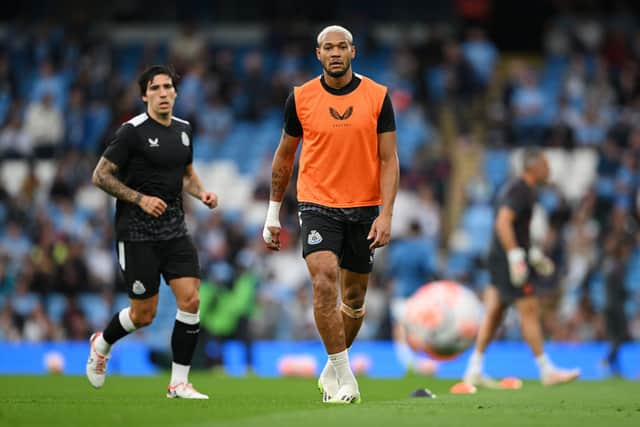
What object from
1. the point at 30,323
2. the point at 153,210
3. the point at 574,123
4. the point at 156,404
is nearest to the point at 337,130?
the point at 153,210

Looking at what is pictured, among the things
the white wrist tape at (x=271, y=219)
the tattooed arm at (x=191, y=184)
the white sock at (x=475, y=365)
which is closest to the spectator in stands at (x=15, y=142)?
the white sock at (x=475, y=365)

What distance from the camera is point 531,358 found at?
1827 cm

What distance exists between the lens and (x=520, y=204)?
44.4 feet

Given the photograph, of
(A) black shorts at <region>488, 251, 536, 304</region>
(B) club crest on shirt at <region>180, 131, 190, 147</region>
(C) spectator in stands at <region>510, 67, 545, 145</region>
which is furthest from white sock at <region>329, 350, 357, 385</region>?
(C) spectator in stands at <region>510, 67, 545, 145</region>

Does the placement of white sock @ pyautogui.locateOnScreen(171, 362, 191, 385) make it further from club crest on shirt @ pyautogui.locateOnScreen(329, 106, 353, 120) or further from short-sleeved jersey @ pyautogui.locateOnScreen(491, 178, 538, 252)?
short-sleeved jersey @ pyautogui.locateOnScreen(491, 178, 538, 252)

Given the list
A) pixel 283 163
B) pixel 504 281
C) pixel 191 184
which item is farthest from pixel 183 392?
pixel 504 281

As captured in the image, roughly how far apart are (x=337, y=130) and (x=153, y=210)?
1658 millimetres

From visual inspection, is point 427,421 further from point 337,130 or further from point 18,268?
point 18,268

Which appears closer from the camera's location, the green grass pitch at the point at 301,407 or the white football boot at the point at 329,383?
the green grass pitch at the point at 301,407

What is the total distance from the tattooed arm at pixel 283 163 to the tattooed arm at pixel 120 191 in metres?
0.93

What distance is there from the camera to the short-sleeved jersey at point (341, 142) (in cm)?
982

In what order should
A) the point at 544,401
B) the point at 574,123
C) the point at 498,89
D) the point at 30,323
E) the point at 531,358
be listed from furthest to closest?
the point at 498,89 → the point at 574,123 → the point at 30,323 → the point at 531,358 → the point at 544,401

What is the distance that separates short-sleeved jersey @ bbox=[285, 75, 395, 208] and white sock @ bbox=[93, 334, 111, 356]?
2.34m

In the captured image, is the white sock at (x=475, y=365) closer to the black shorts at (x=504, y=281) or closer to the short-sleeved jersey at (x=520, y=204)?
the black shorts at (x=504, y=281)
